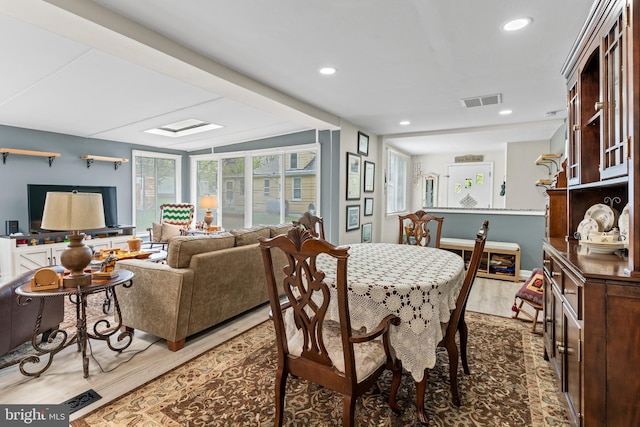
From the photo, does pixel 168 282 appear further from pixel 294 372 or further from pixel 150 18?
→ pixel 150 18

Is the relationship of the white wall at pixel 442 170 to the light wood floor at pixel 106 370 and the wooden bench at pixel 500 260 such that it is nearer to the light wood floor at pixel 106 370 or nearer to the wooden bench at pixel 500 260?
the wooden bench at pixel 500 260

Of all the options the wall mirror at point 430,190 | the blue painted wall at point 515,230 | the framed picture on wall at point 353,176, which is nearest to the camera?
the blue painted wall at point 515,230

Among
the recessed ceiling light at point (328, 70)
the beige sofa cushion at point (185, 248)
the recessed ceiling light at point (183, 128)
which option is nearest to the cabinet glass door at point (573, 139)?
the recessed ceiling light at point (328, 70)

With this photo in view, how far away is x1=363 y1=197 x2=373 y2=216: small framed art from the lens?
5.45 m

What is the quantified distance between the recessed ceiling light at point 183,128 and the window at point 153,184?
A: 1.05 metres

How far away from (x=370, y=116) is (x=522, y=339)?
129 inches

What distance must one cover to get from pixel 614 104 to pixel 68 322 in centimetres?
438

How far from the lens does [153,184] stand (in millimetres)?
6680

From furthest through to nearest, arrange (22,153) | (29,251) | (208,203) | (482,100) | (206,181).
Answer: (206,181), (208,203), (22,153), (29,251), (482,100)

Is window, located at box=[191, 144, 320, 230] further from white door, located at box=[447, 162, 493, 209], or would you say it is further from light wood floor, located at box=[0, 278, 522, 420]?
white door, located at box=[447, 162, 493, 209]

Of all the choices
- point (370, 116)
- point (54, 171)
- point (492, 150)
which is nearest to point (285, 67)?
point (370, 116)

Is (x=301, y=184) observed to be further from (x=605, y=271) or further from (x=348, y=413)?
(x=605, y=271)

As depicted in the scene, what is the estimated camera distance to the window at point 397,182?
685 centimetres

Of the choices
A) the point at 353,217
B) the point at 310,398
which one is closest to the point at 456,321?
the point at 310,398
